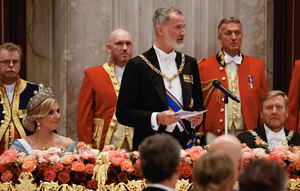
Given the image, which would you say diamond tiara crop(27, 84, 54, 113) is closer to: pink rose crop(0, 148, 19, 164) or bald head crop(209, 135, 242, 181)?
pink rose crop(0, 148, 19, 164)

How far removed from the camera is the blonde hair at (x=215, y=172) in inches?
93.5

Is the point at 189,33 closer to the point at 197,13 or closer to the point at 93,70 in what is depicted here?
the point at 197,13

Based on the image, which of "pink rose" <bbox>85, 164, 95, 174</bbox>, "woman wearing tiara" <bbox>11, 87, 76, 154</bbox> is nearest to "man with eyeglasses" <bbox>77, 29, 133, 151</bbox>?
"woman wearing tiara" <bbox>11, 87, 76, 154</bbox>

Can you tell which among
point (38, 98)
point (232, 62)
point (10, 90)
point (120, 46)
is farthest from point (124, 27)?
point (38, 98)

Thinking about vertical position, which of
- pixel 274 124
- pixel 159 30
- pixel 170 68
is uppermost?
Answer: pixel 159 30

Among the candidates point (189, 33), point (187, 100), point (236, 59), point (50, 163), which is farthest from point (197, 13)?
point (50, 163)

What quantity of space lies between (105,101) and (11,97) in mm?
817

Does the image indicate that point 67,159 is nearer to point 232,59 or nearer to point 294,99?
point 232,59

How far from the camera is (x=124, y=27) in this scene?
6.28m

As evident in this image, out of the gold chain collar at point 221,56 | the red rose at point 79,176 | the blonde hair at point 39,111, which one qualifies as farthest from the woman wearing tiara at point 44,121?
the gold chain collar at point 221,56

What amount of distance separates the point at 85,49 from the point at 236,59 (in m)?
1.49

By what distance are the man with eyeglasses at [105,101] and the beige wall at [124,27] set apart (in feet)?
1.17

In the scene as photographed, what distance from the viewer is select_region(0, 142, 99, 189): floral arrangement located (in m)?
3.81

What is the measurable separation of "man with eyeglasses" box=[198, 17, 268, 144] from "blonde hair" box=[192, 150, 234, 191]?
3163 mm
